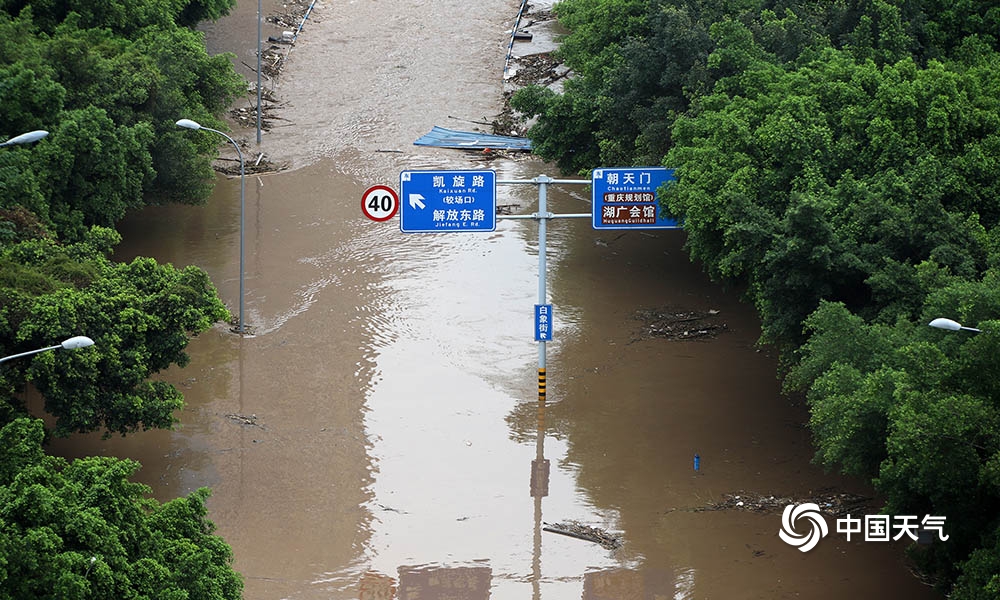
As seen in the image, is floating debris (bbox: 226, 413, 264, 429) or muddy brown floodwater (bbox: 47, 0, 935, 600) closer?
muddy brown floodwater (bbox: 47, 0, 935, 600)

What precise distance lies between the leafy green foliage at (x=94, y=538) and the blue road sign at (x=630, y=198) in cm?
1176

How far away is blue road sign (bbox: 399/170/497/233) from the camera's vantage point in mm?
25109

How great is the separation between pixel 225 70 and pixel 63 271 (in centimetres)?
1405

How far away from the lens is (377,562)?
20266 mm

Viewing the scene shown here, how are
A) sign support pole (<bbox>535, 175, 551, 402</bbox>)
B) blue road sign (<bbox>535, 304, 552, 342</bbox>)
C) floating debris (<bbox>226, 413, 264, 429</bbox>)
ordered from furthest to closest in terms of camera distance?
blue road sign (<bbox>535, 304, 552, 342</bbox>) → sign support pole (<bbox>535, 175, 551, 402</bbox>) → floating debris (<bbox>226, 413, 264, 429</bbox>)

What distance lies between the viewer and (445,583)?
19.8 metres

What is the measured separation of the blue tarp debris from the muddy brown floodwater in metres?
0.64

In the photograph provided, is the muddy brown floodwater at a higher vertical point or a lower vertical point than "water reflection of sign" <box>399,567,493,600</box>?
higher

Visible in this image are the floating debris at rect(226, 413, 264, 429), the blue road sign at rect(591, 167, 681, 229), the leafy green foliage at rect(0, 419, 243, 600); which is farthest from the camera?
the blue road sign at rect(591, 167, 681, 229)

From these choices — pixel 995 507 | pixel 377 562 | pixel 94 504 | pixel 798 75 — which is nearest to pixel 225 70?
pixel 798 75

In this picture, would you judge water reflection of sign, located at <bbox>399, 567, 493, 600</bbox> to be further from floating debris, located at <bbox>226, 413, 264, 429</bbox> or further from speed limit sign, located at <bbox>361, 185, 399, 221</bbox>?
speed limit sign, located at <bbox>361, 185, 399, 221</bbox>

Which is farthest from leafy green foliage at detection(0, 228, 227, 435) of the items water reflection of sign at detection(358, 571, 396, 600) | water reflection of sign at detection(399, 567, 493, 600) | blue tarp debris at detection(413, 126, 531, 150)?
blue tarp debris at detection(413, 126, 531, 150)

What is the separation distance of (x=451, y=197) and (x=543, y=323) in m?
3.03

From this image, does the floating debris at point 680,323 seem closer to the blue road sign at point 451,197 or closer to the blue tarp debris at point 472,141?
the blue road sign at point 451,197
